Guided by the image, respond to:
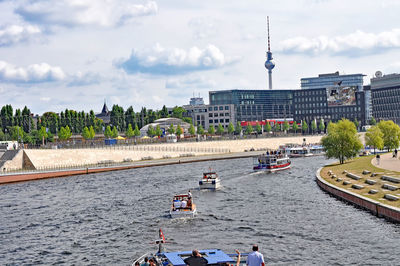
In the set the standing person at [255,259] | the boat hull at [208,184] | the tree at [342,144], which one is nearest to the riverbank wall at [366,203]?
the boat hull at [208,184]

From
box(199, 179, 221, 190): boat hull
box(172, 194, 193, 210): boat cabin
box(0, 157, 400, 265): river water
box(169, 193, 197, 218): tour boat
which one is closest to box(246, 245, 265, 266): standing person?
box(0, 157, 400, 265): river water

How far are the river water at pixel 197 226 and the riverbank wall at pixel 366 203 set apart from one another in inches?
40.9

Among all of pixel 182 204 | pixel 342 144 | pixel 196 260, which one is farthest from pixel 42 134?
pixel 196 260

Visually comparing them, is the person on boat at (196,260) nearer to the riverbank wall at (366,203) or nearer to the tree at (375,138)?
the riverbank wall at (366,203)

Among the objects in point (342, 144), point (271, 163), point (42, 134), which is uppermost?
point (42, 134)

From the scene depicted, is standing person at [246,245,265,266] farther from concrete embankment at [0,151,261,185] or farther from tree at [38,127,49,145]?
tree at [38,127,49,145]

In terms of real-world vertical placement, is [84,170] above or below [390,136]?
below

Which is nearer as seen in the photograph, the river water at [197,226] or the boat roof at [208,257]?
the boat roof at [208,257]

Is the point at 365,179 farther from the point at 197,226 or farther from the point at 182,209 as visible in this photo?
the point at 197,226

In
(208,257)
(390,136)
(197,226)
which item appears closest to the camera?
(208,257)

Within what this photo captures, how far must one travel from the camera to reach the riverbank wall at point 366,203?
5053 centimetres

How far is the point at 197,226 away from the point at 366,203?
20083 millimetres

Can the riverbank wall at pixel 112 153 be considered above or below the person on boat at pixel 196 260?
above

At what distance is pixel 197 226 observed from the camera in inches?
2082
